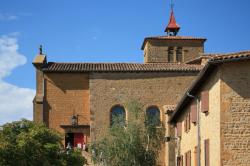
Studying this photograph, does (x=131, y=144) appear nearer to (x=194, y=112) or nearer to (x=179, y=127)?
(x=179, y=127)

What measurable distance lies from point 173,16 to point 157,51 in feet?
34.2

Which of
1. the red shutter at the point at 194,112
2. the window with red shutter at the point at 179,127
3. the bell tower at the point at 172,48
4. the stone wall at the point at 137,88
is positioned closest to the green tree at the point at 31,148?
the window with red shutter at the point at 179,127

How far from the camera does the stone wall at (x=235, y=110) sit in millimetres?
19750

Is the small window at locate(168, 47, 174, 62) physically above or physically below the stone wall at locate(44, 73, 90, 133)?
above

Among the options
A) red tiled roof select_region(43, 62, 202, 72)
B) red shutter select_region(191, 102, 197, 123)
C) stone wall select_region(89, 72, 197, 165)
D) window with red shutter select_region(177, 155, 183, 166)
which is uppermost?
red tiled roof select_region(43, 62, 202, 72)

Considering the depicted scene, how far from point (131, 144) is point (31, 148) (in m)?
8.38

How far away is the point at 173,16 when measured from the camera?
67.9 m

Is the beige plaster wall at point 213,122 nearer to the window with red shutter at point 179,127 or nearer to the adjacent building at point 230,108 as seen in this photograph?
the adjacent building at point 230,108

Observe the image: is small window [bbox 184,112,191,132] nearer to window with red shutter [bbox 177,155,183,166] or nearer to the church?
the church

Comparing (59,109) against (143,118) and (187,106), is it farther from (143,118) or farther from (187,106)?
(187,106)

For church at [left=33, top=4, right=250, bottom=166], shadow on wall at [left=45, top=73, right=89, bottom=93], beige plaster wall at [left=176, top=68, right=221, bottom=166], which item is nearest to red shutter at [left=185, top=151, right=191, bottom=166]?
church at [left=33, top=4, right=250, bottom=166]

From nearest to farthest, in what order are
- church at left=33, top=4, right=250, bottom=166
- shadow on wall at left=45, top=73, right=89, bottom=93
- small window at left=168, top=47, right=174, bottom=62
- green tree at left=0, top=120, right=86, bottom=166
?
green tree at left=0, top=120, right=86, bottom=166
church at left=33, top=4, right=250, bottom=166
shadow on wall at left=45, top=73, right=89, bottom=93
small window at left=168, top=47, right=174, bottom=62

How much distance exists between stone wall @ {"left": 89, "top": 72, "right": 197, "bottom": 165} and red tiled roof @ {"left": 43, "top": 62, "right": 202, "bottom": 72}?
0.41 meters

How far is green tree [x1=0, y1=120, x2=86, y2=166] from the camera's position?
2709 cm
